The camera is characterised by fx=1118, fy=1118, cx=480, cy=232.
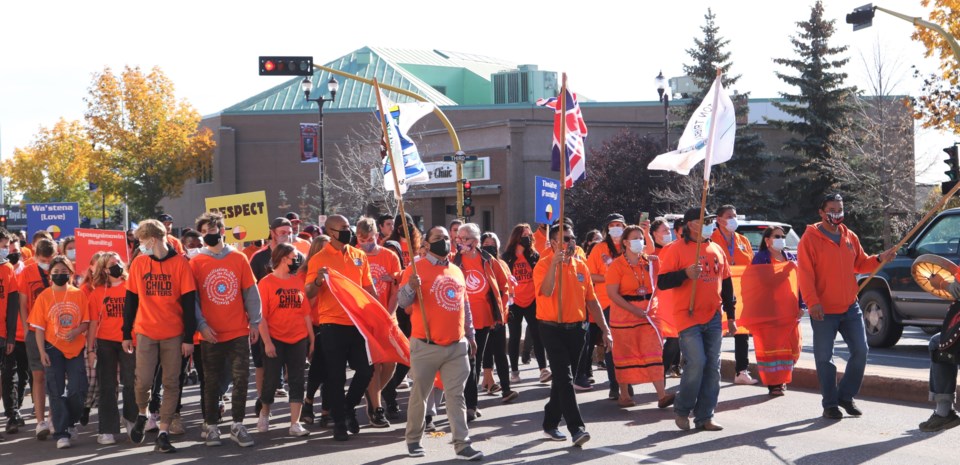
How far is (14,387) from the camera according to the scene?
35.9 ft

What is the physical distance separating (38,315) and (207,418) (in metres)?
1.90

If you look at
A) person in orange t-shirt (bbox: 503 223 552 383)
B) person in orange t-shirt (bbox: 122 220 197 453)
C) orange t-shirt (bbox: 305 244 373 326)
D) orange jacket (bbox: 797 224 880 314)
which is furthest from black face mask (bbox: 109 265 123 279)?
orange jacket (bbox: 797 224 880 314)

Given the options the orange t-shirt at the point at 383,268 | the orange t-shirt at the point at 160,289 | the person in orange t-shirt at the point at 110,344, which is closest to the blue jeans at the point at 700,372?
the orange t-shirt at the point at 383,268

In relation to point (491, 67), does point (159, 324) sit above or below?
below

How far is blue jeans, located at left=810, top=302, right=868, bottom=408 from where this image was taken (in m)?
9.84

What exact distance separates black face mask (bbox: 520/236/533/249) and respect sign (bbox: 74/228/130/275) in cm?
455

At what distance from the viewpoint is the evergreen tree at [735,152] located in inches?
1804

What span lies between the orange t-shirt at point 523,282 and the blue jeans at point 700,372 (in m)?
3.49

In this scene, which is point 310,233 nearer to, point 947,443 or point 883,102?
point 947,443

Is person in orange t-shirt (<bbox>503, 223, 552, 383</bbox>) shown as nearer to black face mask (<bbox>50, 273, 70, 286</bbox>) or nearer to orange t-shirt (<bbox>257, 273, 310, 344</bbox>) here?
orange t-shirt (<bbox>257, 273, 310, 344</bbox>)

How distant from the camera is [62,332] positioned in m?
10.1

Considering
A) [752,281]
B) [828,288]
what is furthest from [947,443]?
[752,281]

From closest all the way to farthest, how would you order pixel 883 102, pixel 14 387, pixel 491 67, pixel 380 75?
pixel 14 387 < pixel 883 102 < pixel 380 75 < pixel 491 67

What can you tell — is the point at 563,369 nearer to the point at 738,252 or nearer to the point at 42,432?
the point at 42,432
